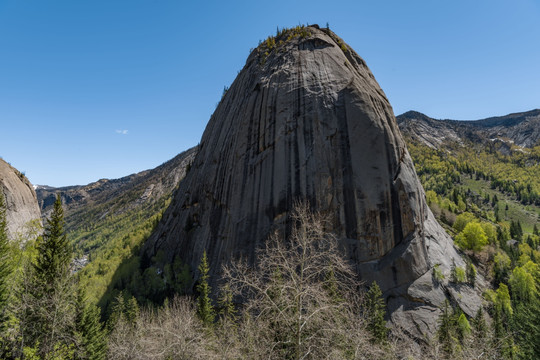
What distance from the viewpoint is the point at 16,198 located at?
1287 inches

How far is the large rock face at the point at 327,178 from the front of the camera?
28688 millimetres

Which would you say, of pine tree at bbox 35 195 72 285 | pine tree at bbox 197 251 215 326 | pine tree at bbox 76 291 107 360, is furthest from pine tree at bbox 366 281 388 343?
pine tree at bbox 35 195 72 285

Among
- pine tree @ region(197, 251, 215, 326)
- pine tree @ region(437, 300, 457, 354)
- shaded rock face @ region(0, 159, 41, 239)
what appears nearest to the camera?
pine tree @ region(437, 300, 457, 354)

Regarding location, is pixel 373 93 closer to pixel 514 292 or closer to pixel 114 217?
pixel 514 292

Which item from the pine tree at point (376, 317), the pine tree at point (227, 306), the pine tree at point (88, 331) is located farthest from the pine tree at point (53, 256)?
the pine tree at point (376, 317)

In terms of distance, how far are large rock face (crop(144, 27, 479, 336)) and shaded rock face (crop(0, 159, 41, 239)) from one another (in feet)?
66.2

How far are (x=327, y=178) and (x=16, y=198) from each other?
37786mm

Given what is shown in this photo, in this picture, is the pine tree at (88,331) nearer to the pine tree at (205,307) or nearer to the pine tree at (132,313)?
the pine tree at (205,307)

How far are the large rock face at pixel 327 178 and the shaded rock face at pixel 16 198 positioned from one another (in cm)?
2019

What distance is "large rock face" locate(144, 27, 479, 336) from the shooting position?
28688 mm

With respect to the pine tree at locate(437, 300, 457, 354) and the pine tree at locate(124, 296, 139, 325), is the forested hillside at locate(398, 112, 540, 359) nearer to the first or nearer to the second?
the pine tree at locate(437, 300, 457, 354)

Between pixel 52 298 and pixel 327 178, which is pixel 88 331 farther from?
pixel 327 178

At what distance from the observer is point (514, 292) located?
44.2 m

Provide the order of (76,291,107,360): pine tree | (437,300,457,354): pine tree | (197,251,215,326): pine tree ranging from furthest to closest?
(197,251,215,326): pine tree
(437,300,457,354): pine tree
(76,291,107,360): pine tree
